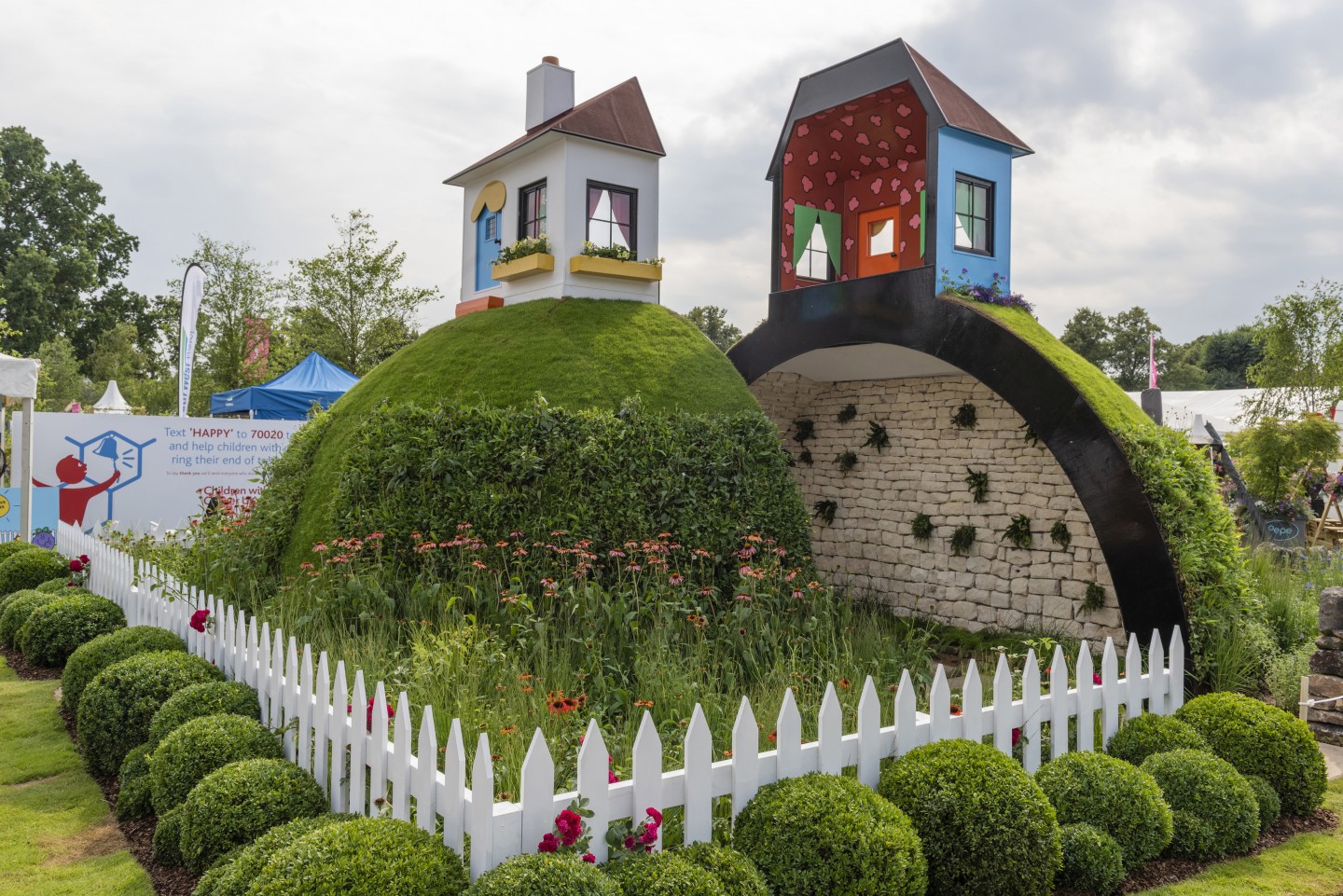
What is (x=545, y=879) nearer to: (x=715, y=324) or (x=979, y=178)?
(x=979, y=178)

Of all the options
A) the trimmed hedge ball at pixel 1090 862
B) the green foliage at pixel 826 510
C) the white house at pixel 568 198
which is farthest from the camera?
the green foliage at pixel 826 510

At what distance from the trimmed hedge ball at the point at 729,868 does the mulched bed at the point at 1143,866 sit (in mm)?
1619

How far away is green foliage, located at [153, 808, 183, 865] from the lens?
3.86 m

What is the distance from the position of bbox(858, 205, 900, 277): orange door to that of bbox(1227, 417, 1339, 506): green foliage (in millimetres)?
7978

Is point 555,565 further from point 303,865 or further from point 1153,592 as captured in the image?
point 1153,592

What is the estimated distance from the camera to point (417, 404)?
26.0 feet

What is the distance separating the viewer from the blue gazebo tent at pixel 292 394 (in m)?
15.8

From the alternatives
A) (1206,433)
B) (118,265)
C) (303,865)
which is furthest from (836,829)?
(118,265)

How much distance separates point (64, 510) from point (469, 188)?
789cm

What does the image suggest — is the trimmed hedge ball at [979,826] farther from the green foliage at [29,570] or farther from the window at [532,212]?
the green foliage at [29,570]

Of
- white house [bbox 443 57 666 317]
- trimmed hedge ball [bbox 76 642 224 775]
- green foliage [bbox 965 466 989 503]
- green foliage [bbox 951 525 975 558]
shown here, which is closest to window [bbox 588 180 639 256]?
white house [bbox 443 57 666 317]

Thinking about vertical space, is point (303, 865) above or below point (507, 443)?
below

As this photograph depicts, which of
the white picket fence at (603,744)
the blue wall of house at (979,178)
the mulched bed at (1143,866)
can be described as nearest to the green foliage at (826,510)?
the blue wall of house at (979,178)

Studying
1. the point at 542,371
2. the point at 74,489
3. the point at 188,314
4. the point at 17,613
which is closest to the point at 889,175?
the point at 542,371
